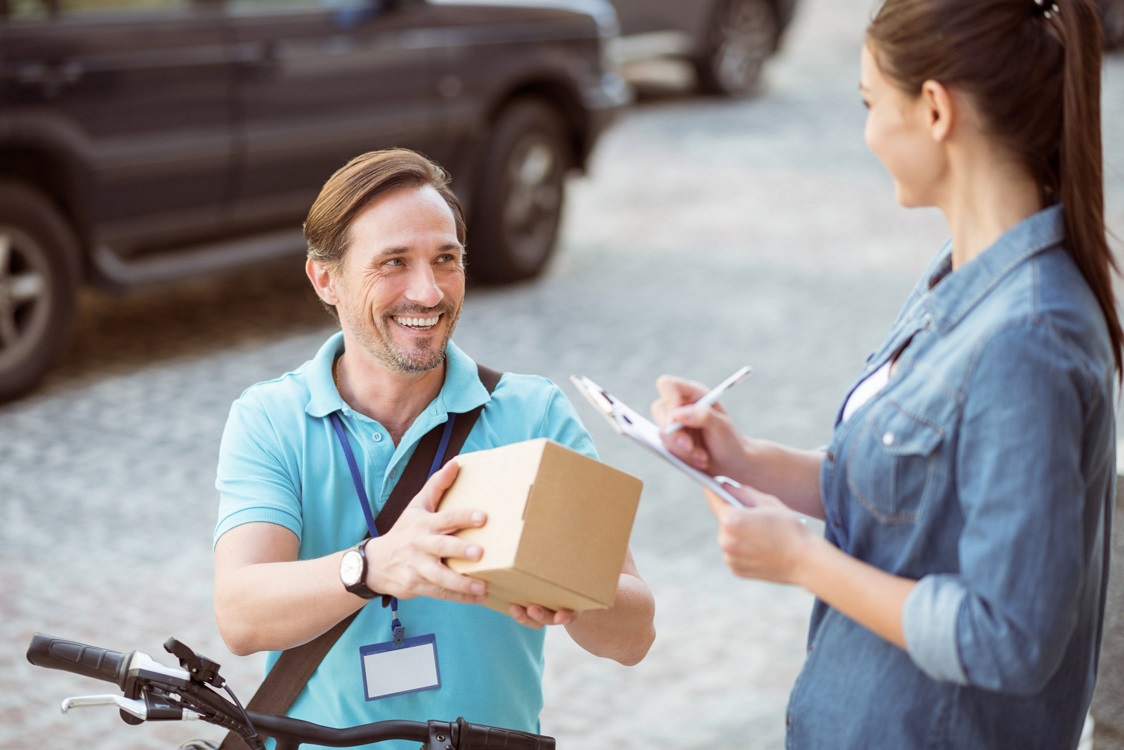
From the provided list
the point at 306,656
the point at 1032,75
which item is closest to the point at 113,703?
the point at 306,656

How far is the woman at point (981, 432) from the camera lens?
1.70 metres

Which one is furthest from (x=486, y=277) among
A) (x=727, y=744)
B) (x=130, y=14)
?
(x=727, y=744)

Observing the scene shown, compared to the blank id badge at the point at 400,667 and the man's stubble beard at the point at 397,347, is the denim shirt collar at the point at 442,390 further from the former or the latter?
the blank id badge at the point at 400,667

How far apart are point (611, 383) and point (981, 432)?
5381 millimetres

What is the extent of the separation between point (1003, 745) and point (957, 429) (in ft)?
1.62

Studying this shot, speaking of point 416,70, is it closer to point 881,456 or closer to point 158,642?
point 158,642

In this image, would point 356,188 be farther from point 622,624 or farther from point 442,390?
point 622,624

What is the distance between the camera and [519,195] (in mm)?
8789

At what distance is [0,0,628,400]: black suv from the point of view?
6426 millimetres

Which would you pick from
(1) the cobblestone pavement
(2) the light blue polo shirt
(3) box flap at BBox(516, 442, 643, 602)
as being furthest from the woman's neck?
(1) the cobblestone pavement

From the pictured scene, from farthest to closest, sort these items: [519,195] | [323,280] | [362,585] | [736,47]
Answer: [736,47] < [519,195] < [323,280] < [362,585]

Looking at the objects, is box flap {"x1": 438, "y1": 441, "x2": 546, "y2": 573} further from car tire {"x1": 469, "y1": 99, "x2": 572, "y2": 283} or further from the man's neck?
car tire {"x1": 469, "y1": 99, "x2": 572, "y2": 283}

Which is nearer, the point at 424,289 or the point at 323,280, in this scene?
the point at 424,289

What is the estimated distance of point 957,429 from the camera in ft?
5.81
